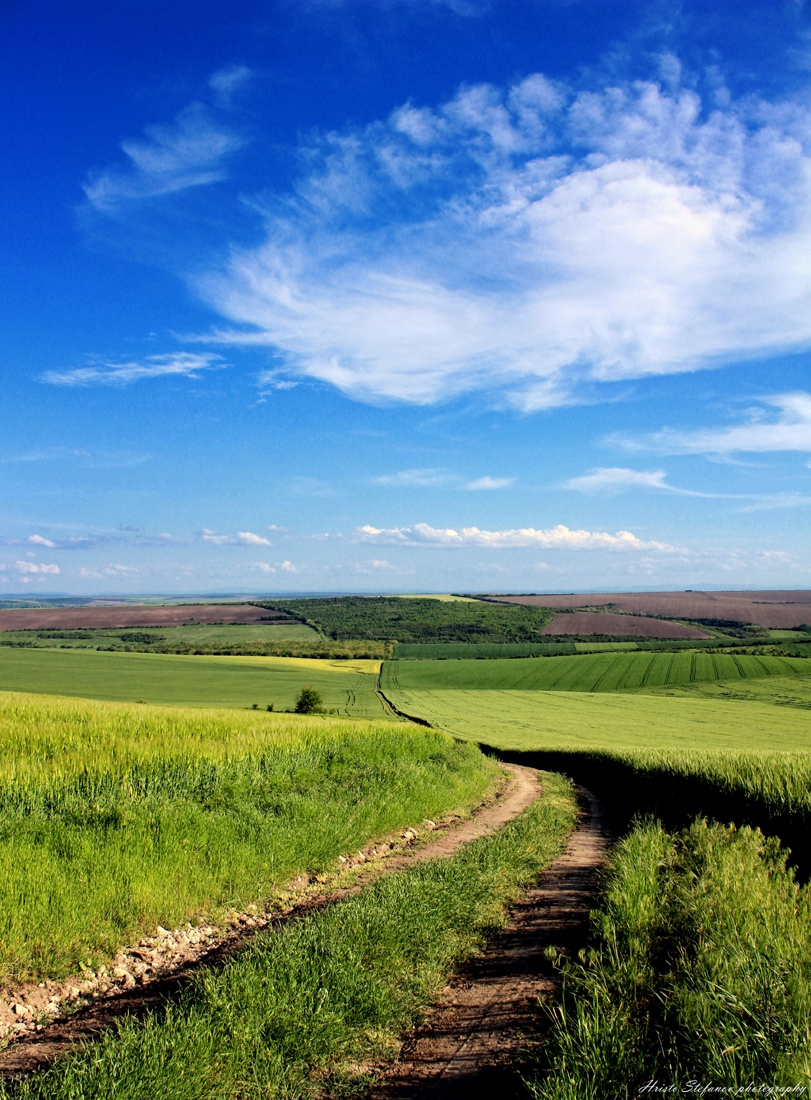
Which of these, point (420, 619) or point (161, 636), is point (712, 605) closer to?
point (420, 619)

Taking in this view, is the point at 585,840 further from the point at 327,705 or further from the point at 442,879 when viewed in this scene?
the point at 327,705

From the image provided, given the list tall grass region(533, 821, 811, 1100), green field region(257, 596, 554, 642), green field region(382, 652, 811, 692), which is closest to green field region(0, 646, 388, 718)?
green field region(382, 652, 811, 692)

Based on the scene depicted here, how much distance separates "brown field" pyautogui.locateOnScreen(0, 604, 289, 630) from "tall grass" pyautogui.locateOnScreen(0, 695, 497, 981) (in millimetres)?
127549

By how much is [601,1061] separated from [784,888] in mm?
3955

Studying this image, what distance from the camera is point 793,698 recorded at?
4919 cm

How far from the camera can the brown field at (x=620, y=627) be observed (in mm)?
110312

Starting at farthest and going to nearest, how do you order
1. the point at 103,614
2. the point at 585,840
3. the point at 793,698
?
the point at 103,614 → the point at 793,698 → the point at 585,840

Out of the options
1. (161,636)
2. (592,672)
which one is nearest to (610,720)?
(592,672)

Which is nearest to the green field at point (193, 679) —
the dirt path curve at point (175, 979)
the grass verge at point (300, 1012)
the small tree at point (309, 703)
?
the small tree at point (309, 703)

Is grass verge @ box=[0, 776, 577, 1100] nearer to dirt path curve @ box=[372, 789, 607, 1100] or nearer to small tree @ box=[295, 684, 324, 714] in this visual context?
dirt path curve @ box=[372, 789, 607, 1100]

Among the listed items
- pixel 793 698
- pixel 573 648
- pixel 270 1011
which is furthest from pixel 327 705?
pixel 573 648

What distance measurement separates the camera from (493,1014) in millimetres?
4609

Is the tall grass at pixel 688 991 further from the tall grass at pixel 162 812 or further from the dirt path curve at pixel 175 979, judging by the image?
the tall grass at pixel 162 812

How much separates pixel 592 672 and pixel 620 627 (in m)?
47.5
